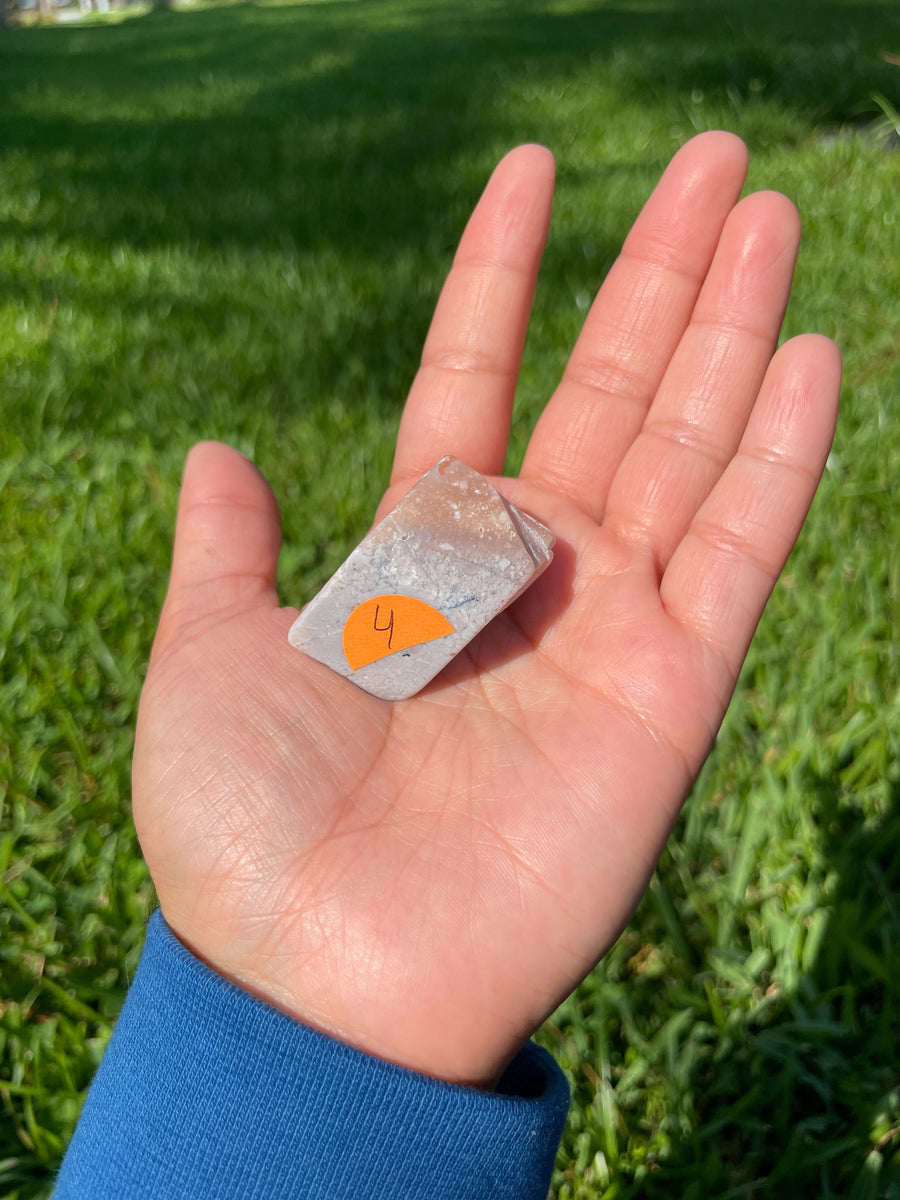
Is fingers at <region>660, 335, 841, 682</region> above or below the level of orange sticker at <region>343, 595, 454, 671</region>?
above

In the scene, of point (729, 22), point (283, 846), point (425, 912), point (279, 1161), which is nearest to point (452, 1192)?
point (279, 1161)

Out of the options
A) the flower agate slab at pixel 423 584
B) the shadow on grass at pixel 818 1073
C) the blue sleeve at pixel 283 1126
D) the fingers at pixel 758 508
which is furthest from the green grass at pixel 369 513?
the flower agate slab at pixel 423 584

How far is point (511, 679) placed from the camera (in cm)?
165

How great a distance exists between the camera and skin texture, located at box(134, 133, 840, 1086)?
1.30 m

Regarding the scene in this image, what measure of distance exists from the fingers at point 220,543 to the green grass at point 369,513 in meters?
0.59

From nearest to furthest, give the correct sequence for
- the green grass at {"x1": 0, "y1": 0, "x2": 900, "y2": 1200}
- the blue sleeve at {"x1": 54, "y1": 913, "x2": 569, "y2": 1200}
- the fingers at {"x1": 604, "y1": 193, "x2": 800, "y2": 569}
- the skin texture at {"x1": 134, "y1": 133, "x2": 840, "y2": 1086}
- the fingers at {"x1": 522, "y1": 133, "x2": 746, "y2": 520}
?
the blue sleeve at {"x1": 54, "y1": 913, "x2": 569, "y2": 1200}
the skin texture at {"x1": 134, "y1": 133, "x2": 840, "y2": 1086}
the green grass at {"x1": 0, "y1": 0, "x2": 900, "y2": 1200}
the fingers at {"x1": 604, "y1": 193, "x2": 800, "y2": 569}
the fingers at {"x1": 522, "y1": 133, "x2": 746, "y2": 520}

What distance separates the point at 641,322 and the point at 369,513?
1035 millimetres

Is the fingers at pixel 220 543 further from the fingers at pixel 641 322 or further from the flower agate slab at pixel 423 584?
the fingers at pixel 641 322

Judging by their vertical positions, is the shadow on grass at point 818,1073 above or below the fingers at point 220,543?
below

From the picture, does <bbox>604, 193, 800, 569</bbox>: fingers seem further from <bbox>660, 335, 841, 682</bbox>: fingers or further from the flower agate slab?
the flower agate slab

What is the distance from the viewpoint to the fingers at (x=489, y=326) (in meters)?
2.02

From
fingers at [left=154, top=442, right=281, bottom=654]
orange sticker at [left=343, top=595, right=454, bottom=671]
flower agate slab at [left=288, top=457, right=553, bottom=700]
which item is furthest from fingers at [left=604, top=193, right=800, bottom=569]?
fingers at [left=154, top=442, right=281, bottom=654]

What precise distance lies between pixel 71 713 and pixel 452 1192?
1.37 m

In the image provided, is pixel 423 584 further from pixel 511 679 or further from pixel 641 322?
pixel 641 322
